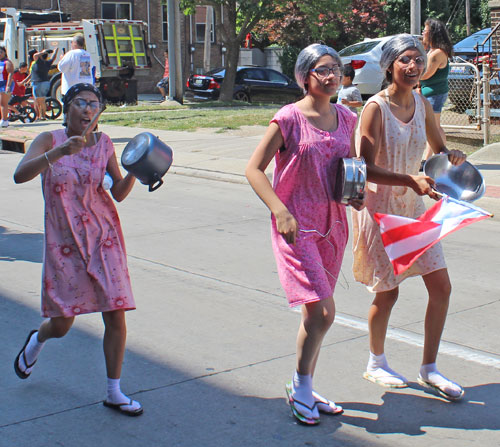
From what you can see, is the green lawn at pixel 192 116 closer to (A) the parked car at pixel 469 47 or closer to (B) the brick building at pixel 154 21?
(A) the parked car at pixel 469 47

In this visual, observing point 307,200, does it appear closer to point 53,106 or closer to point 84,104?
point 84,104

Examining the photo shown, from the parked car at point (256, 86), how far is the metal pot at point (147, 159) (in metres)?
23.7

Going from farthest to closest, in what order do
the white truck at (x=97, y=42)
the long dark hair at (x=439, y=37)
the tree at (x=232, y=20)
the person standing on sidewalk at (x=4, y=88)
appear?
1. the tree at (x=232, y=20)
2. the white truck at (x=97, y=42)
3. the person standing on sidewalk at (x=4, y=88)
4. the long dark hair at (x=439, y=37)

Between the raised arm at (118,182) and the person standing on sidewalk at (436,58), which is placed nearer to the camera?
the raised arm at (118,182)

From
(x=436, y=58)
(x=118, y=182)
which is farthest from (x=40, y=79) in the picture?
(x=118, y=182)

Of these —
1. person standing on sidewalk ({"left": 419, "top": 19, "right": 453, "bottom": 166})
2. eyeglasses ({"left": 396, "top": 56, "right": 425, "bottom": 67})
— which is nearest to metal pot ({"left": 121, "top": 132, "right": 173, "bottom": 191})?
eyeglasses ({"left": 396, "top": 56, "right": 425, "bottom": 67})

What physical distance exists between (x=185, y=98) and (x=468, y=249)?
2484cm

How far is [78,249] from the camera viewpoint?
4078 mm

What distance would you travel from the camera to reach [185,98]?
105 feet

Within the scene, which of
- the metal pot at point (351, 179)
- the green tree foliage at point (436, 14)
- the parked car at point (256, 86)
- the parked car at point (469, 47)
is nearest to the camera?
the metal pot at point (351, 179)

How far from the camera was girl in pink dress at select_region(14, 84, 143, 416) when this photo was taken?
407cm

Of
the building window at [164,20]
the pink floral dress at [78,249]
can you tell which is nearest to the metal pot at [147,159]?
the pink floral dress at [78,249]

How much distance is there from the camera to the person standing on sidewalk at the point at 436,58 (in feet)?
32.8

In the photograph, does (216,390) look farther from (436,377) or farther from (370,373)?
(436,377)
